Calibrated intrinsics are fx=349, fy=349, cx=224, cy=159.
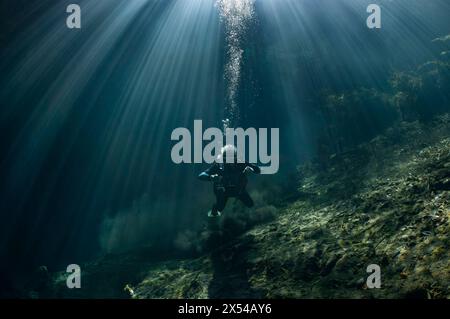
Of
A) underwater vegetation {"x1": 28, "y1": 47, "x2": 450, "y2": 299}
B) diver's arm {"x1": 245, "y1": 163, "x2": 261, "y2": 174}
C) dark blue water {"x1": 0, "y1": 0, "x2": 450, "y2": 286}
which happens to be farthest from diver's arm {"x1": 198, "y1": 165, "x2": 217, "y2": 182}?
dark blue water {"x1": 0, "y1": 0, "x2": 450, "y2": 286}

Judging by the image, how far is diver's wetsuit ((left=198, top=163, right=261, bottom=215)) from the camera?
9812 millimetres

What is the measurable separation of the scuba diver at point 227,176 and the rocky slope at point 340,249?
3.74ft

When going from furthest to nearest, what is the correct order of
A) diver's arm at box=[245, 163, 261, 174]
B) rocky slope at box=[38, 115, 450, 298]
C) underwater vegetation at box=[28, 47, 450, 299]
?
diver's arm at box=[245, 163, 261, 174], underwater vegetation at box=[28, 47, 450, 299], rocky slope at box=[38, 115, 450, 298]

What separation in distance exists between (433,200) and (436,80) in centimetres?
1297

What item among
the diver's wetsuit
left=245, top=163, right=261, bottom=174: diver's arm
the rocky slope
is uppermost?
left=245, top=163, right=261, bottom=174: diver's arm

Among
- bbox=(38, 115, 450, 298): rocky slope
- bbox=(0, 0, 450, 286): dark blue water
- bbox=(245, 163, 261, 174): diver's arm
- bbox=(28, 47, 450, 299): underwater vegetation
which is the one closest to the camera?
bbox=(38, 115, 450, 298): rocky slope

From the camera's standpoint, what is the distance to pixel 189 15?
2941 centimetres

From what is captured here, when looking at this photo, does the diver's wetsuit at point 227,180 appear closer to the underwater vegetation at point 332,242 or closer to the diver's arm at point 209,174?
the diver's arm at point 209,174

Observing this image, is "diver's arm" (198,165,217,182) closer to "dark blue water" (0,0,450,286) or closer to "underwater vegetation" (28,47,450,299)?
"underwater vegetation" (28,47,450,299)

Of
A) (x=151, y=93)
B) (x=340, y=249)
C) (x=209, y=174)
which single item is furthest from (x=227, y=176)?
(x=151, y=93)

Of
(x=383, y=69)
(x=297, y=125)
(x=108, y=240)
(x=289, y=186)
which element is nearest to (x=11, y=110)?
(x=108, y=240)

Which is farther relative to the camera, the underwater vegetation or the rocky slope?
the underwater vegetation

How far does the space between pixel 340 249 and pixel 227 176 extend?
4041 millimetres

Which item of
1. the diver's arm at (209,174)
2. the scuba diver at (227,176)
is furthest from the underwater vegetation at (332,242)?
the diver's arm at (209,174)
